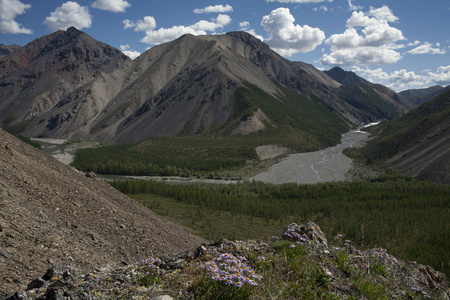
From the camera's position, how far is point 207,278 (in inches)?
240

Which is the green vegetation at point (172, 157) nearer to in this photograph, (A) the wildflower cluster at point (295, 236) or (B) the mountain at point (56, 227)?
(B) the mountain at point (56, 227)

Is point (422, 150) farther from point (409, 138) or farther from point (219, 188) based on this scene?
point (219, 188)

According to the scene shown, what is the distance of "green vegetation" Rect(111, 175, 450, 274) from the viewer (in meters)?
32.0

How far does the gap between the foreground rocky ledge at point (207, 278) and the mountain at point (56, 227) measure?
3.10 metres

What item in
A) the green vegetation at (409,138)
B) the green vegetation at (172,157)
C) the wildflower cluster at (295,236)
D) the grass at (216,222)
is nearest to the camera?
the wildflower cluster at (295,236)

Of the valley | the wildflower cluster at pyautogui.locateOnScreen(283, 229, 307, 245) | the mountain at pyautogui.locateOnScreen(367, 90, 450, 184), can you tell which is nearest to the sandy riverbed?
the valley

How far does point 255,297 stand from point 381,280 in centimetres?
423

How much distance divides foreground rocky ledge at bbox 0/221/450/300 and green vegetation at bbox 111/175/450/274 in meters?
20.6

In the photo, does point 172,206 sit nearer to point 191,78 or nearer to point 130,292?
point 130,292

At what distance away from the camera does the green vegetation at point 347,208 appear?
1258 inches

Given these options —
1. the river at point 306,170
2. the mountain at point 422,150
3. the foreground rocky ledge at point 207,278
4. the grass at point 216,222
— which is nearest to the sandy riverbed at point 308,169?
the river at point 306,170

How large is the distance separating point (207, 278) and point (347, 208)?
144 feet

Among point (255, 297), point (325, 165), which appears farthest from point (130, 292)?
point (325, 165)

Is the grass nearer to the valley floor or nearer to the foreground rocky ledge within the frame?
the foreground rocky ledge
